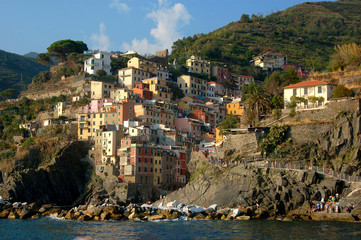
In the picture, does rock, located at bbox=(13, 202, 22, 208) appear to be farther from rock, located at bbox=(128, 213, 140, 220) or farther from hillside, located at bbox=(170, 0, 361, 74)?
hillside, located at bbox=(170, 0, 361, 74)

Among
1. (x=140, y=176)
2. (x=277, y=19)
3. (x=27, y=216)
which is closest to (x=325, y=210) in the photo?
(x=140, y=176)

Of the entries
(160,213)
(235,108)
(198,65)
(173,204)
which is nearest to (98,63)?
(198,65)

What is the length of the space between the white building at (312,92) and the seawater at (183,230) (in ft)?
69.3

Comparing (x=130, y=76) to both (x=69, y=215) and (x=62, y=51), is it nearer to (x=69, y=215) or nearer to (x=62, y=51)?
(x=62, y=51)

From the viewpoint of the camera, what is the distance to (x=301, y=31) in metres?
186

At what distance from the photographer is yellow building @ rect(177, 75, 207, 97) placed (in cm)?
10856

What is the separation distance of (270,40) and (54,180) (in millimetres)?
107216

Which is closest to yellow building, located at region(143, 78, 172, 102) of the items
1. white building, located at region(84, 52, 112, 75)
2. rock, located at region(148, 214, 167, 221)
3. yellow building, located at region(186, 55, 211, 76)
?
white building, located at region(84, 52, 112, 75)

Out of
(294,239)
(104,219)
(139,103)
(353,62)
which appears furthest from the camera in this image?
(139,103)

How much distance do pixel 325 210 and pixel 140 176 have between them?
30.5m

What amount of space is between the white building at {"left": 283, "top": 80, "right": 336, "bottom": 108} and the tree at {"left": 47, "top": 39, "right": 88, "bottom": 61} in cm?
6475

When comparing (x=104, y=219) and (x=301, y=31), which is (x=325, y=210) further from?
(x=301, y=31)

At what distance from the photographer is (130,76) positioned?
102 metres

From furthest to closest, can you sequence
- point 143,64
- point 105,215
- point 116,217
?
point 143,64, point 105,215, point 116,217
